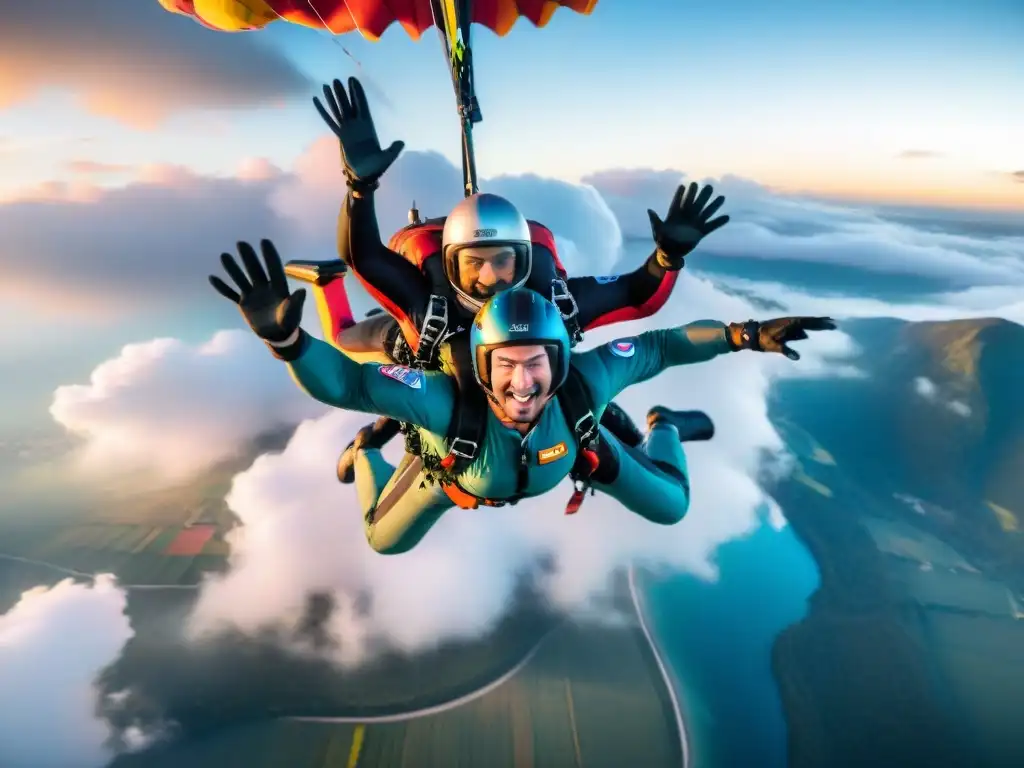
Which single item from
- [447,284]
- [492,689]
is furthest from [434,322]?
[492,689]

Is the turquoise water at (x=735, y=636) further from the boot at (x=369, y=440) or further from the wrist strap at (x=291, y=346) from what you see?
the wrist strap at (x=291, y=346)

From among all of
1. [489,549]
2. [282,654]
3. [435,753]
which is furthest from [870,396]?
[282,654]

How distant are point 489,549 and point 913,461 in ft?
163

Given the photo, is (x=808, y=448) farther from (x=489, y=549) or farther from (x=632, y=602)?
(x=489, y=549)

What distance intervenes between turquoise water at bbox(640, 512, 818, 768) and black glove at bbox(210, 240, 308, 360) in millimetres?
47281

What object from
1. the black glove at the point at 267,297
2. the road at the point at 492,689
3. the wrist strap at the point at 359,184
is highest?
the wrist strap at the point at 359,184

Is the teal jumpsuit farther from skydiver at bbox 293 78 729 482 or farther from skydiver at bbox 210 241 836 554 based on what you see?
skydiver at bbox 293 78 729 482

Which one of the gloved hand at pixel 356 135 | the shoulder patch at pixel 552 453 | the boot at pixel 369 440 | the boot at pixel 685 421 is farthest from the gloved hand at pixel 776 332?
the boot at pixel 369 440

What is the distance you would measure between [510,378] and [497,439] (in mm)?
422

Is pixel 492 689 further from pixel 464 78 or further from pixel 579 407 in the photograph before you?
pixel 464 78

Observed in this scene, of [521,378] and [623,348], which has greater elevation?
[521,378]

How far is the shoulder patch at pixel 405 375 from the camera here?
274 centimetres

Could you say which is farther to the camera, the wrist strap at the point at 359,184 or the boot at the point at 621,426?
the boot at the point at 621,426

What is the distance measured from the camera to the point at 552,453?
3086 mm
